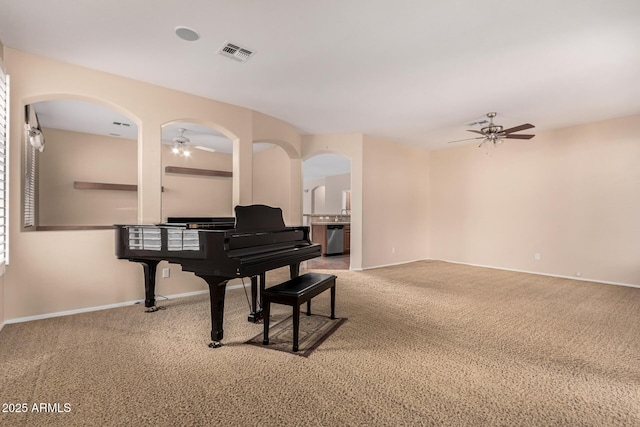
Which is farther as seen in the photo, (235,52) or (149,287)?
(149,287)

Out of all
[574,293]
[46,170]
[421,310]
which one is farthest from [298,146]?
[574,293]

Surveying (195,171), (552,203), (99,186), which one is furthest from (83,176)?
(552,203)

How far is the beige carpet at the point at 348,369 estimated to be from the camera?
1.69 meters

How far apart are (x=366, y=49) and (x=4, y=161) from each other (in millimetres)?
3527

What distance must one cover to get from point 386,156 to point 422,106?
2062 mm

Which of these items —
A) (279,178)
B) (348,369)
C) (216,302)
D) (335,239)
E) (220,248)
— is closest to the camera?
(348,369)

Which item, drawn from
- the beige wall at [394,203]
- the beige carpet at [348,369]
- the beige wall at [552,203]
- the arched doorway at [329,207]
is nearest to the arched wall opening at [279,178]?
the arched doorway at [329,207]

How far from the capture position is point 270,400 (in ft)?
5.94

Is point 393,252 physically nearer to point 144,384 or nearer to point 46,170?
point 144,384

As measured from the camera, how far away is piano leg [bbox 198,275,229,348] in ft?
7.99

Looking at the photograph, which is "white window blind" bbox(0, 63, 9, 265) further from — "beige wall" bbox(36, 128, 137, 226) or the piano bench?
"beige wall" bbox(36, 128, 137, 226)

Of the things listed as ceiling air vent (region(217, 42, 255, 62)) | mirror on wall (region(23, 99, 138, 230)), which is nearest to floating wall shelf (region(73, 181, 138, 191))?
mirror on wall (region(23, 99, 138, 230))

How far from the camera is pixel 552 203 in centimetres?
546

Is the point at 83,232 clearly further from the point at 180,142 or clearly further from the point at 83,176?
the point at 83,176
